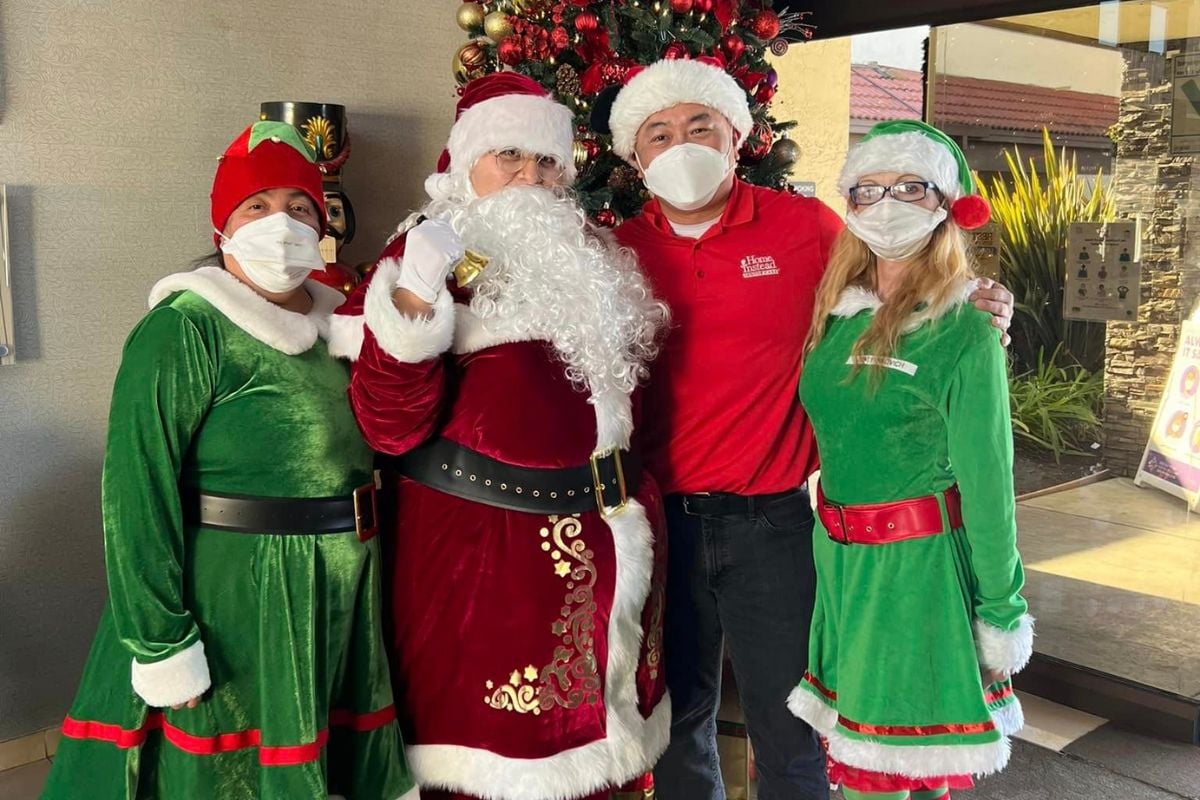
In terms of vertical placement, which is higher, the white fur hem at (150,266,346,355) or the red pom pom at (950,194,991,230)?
the red pom pom at (950,194,991,230)

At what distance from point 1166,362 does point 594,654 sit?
97.8 inches

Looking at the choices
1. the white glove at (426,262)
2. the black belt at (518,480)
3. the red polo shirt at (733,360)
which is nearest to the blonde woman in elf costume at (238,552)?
the black belt at (518,480)

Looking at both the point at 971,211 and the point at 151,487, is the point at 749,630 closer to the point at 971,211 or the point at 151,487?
the point at 971,211

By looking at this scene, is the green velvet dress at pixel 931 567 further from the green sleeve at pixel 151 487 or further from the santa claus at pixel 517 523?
the green sleeve at pixel 151 487

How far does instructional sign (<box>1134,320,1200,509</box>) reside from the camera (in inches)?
127

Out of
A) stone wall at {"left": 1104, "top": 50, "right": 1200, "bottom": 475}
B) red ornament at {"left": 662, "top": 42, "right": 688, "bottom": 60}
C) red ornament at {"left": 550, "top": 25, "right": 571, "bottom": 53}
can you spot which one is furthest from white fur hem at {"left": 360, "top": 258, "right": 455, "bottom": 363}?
stone wall at {"left": 1104, "top": 50, "right": 1200, "bottom": 475}

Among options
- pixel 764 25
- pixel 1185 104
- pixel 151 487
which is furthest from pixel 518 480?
pixel 1185 104

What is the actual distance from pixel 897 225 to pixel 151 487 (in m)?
1.41

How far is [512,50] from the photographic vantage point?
121 inches

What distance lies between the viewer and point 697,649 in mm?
2203

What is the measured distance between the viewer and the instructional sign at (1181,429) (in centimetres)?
322

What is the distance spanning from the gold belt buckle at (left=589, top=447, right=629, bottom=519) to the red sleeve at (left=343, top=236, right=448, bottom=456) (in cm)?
30

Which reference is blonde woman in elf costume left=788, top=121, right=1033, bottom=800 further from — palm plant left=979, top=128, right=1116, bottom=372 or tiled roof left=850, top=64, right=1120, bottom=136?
palm plant left=979, top=128, right=1116, bottom=372

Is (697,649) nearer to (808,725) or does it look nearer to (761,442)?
(808,725)
